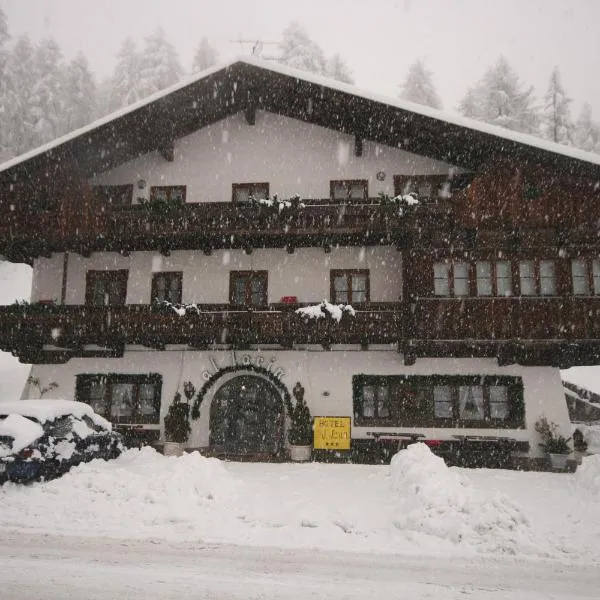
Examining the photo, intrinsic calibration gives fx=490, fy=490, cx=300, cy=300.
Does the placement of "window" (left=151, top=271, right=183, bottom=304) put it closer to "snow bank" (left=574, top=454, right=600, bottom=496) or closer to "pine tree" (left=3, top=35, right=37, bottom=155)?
"snow bank" (left=574, top=454, right=600, bottom=496)

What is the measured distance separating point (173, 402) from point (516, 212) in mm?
12356

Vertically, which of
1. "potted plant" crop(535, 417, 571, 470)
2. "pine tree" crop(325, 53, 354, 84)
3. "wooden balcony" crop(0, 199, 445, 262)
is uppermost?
"pine tree" crop(325, 53, 354, 84)

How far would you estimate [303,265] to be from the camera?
16.8 meters

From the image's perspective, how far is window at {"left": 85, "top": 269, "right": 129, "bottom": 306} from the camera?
17266 millimetres

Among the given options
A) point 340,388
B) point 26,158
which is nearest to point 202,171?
point 26,158

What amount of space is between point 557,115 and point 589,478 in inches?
1418

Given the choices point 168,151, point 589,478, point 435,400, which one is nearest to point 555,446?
point 435,400

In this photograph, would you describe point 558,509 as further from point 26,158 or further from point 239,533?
point 26,158

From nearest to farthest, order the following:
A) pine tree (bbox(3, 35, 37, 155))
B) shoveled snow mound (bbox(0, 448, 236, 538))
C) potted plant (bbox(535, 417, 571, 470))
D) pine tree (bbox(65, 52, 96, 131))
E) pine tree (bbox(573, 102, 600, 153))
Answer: shoveled snow mound (bbox(0, 448, 236, 538)), potted plant (bbox(535, 417, 571, 470)), pine tree (bbox(3, 35, 37, 155)), pine tree (bbox(573, 102, 600, 153)), pine tree (bbox(65, 52, 96, 131))

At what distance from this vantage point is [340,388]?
15898 millimetres

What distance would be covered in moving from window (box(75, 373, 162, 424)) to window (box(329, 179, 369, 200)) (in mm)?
8835

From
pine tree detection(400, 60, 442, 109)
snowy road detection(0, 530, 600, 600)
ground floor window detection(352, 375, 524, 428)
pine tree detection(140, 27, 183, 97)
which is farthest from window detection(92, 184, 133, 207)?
pine tree detection(400, 60, 442, 109)

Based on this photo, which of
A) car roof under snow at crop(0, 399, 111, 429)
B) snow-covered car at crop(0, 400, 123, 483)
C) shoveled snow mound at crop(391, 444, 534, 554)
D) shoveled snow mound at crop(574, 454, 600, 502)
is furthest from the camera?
car roof under snow at crop(0, 399, 111, 429)

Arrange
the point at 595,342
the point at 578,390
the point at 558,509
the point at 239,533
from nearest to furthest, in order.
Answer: the point at 239,533
the point at 558,509
the point at 595,342
the point at 578,390
